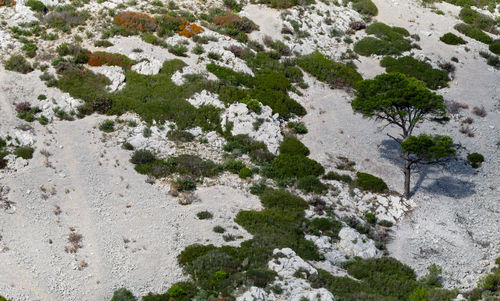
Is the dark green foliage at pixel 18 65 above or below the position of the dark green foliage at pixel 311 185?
below

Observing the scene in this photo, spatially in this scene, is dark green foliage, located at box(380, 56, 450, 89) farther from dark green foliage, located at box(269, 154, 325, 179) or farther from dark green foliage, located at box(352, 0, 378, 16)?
dark green foliage, located at box(269, 154, 325, 179)

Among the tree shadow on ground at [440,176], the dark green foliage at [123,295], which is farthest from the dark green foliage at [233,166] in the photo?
the tree shadow on ground at [440,176]

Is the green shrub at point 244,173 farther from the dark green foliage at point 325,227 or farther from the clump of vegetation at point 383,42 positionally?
the clump of vegetation at point 383,42

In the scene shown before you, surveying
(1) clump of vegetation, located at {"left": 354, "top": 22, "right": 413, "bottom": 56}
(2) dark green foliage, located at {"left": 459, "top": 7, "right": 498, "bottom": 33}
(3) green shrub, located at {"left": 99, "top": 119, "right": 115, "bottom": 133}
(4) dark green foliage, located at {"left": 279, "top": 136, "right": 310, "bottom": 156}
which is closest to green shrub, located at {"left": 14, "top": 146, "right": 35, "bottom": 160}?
(3) green shrub, located at {"left": 99, "top": 119, "right": 115, "bottom": 133}

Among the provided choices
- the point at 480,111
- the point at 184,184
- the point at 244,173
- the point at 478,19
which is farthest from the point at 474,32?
the point at 184,184

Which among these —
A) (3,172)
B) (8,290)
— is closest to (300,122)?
(3,172)

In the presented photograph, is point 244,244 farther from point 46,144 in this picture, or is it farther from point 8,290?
point 46,144
